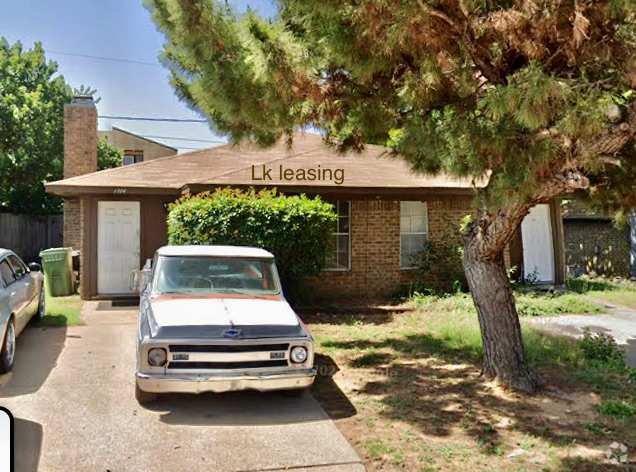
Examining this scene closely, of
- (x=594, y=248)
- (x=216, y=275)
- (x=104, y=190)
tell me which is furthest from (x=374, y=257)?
(x=594, y=248)

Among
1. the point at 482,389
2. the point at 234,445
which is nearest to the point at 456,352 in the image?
the point at 482,389

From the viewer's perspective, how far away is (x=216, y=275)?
6.13 m

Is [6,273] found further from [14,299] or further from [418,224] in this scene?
[418,224]

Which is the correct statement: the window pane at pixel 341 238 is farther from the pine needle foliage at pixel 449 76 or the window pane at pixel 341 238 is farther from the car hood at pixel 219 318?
the car hood at pixel 219 318

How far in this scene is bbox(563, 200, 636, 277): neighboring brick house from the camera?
17344 mm

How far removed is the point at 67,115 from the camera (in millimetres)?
15281

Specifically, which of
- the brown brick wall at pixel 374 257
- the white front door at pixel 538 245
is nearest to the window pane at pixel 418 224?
the brown brick wall at pixel 374 257

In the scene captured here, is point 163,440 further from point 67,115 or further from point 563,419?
point 67,115

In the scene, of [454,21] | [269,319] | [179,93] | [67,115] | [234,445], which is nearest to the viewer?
[234,445]

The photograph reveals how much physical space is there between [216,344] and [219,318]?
0.33 meters

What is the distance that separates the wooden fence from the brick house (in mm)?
7923

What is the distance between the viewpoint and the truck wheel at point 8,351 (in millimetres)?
5930

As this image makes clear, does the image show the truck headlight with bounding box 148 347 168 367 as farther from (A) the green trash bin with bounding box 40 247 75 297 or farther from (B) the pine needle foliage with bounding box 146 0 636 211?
(A) the green trash bin with bounding box 40 247 75 297

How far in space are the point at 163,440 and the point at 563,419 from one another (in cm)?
360
